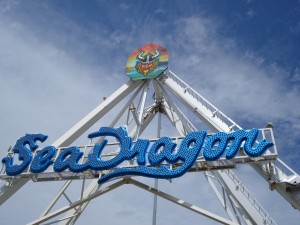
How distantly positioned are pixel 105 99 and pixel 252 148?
9.37 metres

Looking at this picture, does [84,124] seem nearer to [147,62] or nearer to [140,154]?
[140,154]

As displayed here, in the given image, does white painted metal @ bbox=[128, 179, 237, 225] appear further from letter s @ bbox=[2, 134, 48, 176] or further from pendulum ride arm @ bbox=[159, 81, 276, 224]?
letter s @ bbox=[2, 134, 48, 176]

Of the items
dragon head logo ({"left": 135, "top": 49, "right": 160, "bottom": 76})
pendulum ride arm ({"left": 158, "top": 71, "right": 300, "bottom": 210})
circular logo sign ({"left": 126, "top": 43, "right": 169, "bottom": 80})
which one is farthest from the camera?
dragon head logo ({"left": 135, "top": 49, "right": 160, "bottom": 76})

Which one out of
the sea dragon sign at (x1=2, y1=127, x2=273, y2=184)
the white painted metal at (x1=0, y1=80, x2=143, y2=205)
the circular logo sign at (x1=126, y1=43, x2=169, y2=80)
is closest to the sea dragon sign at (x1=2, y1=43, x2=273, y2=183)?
the sea dragon sign at (x1=2, y1=127, x2=273, y2=184)

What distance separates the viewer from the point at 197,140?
45.6ft

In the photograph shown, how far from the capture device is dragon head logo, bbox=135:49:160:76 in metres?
19.4

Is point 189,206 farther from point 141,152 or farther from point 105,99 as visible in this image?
point 105,99

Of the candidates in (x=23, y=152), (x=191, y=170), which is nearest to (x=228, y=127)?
(x=191, y=170)

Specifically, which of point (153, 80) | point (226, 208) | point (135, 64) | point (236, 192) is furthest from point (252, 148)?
point (135, 64)

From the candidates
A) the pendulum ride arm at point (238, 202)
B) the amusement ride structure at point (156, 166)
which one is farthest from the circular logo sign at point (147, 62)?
the pendulum ride arm at point (238, 202)

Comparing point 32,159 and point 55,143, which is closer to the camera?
point 32,159

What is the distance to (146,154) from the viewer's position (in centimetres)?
1407

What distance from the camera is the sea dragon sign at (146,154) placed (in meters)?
13.1

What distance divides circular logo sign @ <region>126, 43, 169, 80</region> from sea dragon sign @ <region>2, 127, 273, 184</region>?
16.7 ft
